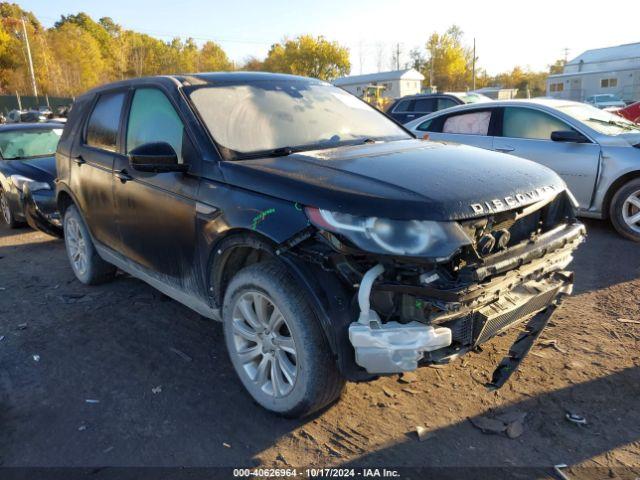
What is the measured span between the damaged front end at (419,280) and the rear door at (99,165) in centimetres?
235

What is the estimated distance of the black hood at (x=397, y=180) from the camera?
238cm

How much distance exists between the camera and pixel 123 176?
387 centimetres

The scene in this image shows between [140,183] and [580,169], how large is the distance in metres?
5.12

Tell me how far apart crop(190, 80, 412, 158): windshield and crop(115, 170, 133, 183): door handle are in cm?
85

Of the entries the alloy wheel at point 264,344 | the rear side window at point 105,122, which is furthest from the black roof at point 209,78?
the alloy wheel at point 264,344

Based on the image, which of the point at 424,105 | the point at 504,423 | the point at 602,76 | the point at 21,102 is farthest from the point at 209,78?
the point at 602,76

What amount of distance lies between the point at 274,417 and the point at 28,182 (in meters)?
5.92

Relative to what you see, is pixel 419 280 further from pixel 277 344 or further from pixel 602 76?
pixel 602 76

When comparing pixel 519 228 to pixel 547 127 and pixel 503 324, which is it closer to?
pixel 503 324

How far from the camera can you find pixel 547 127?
6555 mm

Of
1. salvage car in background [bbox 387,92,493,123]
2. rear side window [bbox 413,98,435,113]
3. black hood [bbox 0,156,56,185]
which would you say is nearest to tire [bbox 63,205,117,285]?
black hood [bbox 0,156,56,185]

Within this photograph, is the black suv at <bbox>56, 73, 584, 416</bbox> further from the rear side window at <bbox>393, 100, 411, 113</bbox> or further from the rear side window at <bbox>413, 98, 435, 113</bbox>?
→ the rear side window at <bbox>393, 100, 411, 113</bbox>

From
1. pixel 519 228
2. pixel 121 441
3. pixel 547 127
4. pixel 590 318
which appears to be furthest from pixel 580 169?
pixel 121 441

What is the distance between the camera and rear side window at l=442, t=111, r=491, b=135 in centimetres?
713
